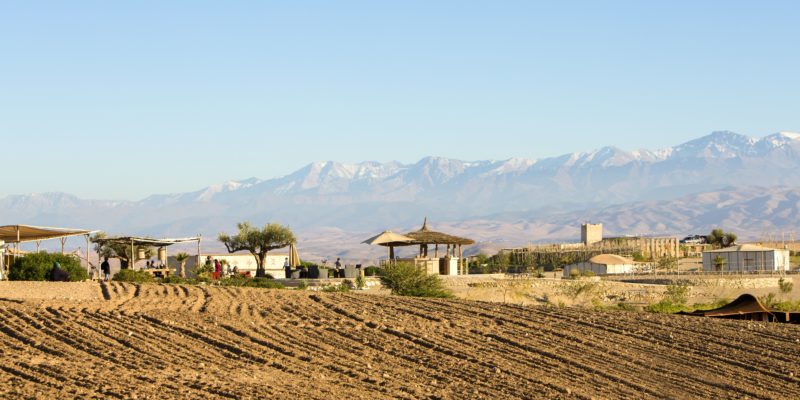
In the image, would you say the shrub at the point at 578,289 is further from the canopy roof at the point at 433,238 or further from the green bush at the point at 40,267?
the green bush at the point at 40,267

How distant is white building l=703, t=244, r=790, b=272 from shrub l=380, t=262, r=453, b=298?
61.4ft

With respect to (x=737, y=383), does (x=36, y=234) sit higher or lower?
higher

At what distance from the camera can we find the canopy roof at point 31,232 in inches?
1027

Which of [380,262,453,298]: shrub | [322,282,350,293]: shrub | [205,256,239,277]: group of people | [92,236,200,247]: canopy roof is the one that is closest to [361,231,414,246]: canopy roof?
[205,256,239,277]: group of people

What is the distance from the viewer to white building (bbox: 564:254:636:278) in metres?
42.5

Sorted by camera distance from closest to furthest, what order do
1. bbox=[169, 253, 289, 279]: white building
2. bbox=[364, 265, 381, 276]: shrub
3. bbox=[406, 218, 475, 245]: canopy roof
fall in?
bbox=[364, 265, 381, 276]: shrub
bbox=[406, 218, 475, 245]: canopy roof
bbox=[169, 253, 289, 279]: white building

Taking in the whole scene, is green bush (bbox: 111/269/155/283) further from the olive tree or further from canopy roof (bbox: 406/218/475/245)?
the olive tree

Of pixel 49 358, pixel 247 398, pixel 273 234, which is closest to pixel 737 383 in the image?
pixel 247 398

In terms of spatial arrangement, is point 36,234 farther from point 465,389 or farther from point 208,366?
point 465,389

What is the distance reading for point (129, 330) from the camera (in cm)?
1430

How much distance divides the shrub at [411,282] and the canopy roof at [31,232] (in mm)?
7252

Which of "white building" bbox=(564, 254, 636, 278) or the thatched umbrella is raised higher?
the thatched umbrella

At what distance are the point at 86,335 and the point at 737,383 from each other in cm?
731

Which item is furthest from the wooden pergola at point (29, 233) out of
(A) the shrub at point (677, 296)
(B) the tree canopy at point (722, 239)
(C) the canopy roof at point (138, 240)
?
(B) the tree canopy at point (722, 239)
